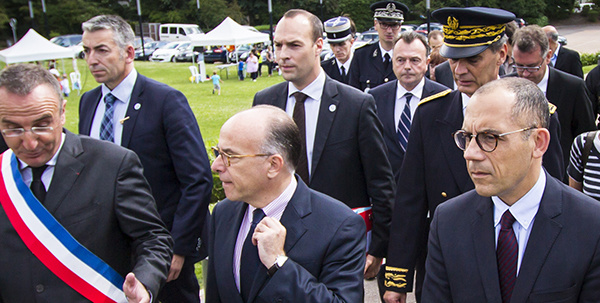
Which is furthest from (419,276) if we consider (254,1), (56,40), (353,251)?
(254,1)

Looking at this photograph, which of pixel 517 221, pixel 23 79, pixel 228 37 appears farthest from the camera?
pixel 228 37

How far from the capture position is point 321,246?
101 inches

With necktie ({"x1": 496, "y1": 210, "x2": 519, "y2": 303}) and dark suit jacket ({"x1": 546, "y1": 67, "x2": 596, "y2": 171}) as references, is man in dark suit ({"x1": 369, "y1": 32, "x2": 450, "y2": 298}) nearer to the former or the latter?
dark suit jacket ({"x1": 546, "y1": 67, "x2": 596, "y2": 171})

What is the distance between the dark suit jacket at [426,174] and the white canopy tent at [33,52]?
25295 mm

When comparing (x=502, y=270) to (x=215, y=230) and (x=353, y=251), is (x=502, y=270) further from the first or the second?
(x=215, y=230)

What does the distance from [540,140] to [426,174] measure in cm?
110

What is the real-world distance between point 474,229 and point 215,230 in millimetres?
1209

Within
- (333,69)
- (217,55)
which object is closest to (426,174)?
(333,69)

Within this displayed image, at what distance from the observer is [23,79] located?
276 centimetres

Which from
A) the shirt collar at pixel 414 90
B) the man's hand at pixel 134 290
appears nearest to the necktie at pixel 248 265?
the man's hand at pixel 134 290

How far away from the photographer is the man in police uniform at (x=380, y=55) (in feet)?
22.3

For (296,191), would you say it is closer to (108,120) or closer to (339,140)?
(339,140)

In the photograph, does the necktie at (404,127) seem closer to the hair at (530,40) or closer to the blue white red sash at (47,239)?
the hair at (530,40)

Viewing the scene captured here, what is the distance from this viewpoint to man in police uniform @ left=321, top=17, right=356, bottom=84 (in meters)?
7.13
